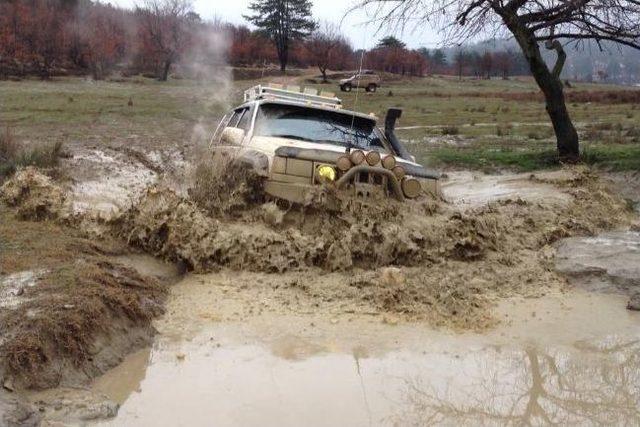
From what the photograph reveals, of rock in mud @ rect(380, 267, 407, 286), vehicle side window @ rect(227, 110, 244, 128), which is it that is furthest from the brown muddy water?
vehicle side window @ rect(227, 110, 244, 128)

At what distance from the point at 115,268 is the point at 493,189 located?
27.0 feet

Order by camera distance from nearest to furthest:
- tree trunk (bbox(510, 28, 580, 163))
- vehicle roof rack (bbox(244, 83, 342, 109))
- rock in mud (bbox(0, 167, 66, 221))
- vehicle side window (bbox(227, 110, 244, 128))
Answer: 1. rock in mud (bbox(0, 167, 66, 221))
2. vehicle side window (bbox(227, 110, 244, 128))
3. vehicle roof rack (bbox(244, 83, 342, 109))
4. tree trunk (bbox(510, 28, 580, 163))

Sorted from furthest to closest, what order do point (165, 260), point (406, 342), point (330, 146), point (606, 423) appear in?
1. point (330, 146)
2. point (165, 260)
3. point (406, 342)
4. point (606, 423)

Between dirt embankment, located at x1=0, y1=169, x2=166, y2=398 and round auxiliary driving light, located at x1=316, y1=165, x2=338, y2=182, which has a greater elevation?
round auxiliary driving light, located at x1=316, y1=165, x2=338, y2=182

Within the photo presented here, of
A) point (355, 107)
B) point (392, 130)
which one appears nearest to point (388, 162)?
point (392, 130)

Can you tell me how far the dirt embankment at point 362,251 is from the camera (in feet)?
20.2

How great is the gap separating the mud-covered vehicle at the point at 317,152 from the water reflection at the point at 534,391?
267 centimetres

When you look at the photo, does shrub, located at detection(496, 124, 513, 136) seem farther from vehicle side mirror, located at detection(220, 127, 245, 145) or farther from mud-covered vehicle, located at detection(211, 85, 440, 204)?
vehicle side mirror, located at detection(220, 127, 245, 145)

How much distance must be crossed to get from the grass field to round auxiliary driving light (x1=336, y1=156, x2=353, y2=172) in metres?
1.14

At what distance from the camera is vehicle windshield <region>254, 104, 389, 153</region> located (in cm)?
838

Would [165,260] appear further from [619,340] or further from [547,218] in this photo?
[547,218]

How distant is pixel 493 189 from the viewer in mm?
12781

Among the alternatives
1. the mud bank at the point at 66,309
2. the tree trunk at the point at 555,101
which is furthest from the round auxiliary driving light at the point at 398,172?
the tree trunk at the point at 555,101

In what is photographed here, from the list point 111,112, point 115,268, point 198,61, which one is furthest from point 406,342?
point 198,61
